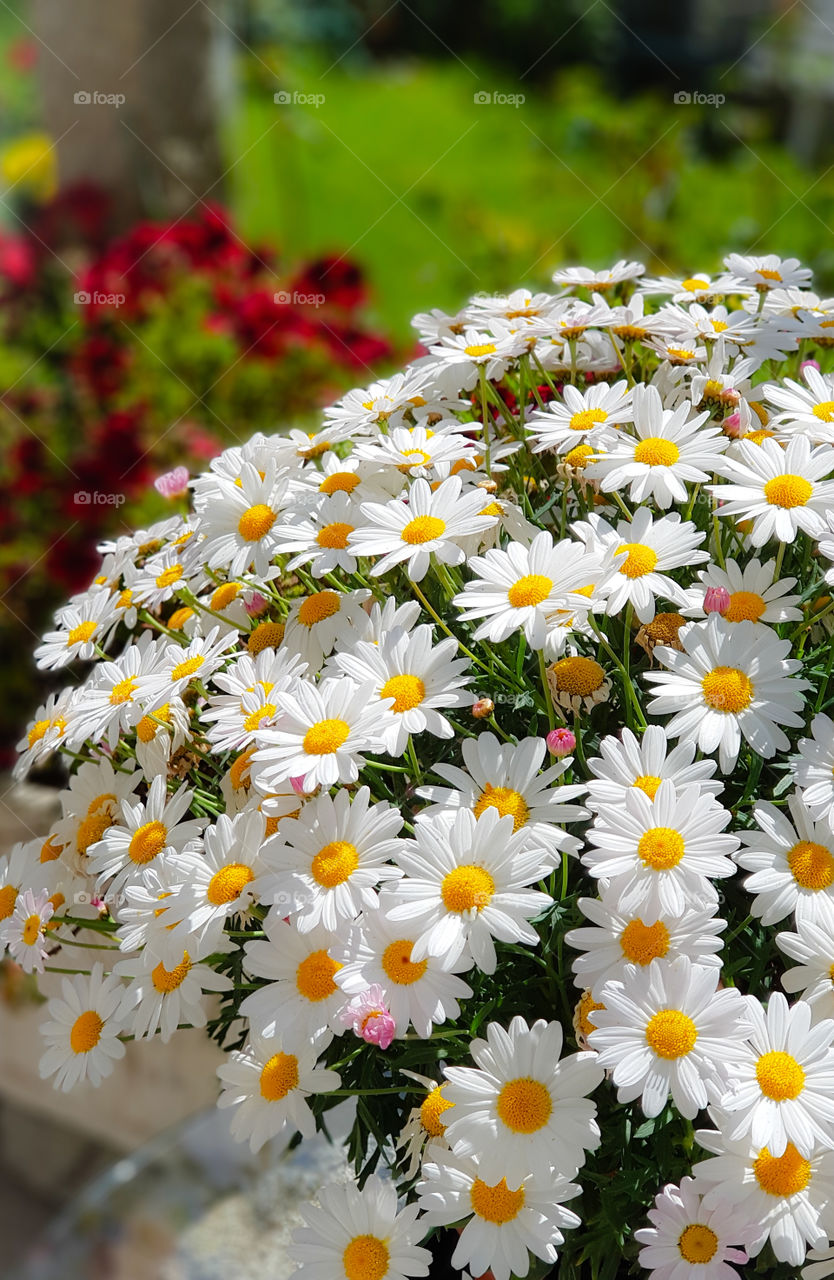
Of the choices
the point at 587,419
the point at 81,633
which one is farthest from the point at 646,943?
the point at 81,633

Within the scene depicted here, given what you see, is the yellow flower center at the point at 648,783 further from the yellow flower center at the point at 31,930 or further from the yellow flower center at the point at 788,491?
the yellow flower center at the point at 31,930

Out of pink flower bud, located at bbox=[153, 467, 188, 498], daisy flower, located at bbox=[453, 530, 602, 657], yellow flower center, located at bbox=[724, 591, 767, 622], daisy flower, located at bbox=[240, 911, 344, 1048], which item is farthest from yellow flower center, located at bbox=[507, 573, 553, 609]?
pink flower bud, located at bbox=[153, 467, 188, 498]

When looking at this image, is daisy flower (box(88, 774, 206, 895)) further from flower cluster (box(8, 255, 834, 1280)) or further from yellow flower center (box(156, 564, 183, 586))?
yellow flower center (box(156, 564, 183, 586))

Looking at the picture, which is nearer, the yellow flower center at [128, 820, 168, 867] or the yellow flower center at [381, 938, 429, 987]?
the yellow flower center at [381, 938, 429, 987]

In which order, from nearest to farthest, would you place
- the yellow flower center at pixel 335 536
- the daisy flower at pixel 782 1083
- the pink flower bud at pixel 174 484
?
1. the daisy flower at pixel 782 1083
2. the yellow flower center at pixel 335 536
3. the pink flower bud at pixel 174 484

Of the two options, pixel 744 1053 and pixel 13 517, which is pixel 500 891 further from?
pixel 13 517

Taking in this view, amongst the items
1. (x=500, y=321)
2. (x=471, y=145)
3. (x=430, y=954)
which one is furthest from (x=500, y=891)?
(x=471, y=145)

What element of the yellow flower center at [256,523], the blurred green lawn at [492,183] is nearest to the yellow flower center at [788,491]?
the yellow flower center at [256,523]
